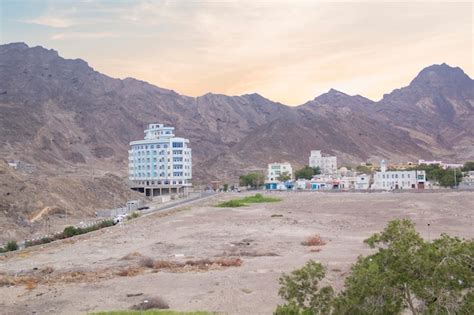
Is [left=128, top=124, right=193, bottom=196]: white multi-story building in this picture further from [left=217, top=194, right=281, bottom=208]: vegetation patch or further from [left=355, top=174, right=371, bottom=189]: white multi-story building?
[left=355, top=174, right=371, bottom=189]: white multi-story building

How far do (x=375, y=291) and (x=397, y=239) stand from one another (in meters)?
1.08

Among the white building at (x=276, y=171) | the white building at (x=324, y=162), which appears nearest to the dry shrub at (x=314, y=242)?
the white building at (x=276, y=171)

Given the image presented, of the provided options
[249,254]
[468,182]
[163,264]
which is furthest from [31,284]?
[468,182]

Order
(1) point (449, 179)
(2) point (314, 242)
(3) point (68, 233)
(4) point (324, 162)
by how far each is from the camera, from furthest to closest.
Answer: (4) point (324, 162), (1) point (449, 179), (3) point (68, 233), (2) point (314, 242)

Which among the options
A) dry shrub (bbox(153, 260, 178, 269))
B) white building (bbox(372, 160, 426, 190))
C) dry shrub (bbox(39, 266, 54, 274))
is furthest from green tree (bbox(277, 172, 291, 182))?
dry shrub (bbox(39, 266, 54, 274))

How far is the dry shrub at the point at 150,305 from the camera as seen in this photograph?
18.2 meters

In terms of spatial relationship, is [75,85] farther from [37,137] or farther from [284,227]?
[284,227]

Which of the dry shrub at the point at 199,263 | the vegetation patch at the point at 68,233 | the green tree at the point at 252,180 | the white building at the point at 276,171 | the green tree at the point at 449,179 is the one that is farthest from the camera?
the white building at the point at 276,171

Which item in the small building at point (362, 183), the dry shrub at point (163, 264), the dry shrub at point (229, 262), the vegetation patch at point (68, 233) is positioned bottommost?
the vegetation patch at point (68, 233)

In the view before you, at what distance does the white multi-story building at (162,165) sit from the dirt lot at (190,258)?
40994 mm

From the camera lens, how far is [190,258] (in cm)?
2806

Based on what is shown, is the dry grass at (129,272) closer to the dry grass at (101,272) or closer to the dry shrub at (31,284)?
the dry grass at (101,272)

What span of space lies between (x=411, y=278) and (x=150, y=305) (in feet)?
37.0

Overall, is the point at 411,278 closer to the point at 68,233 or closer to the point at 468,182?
the point at 68,233
